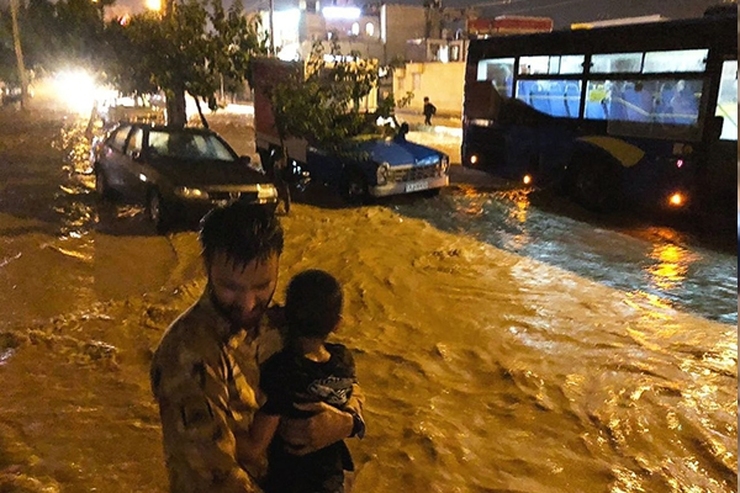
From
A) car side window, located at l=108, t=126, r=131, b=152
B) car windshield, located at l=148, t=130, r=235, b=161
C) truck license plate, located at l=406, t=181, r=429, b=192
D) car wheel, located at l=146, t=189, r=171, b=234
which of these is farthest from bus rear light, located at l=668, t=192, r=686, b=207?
car side window, located at l=108, t=126, r=131, b=152

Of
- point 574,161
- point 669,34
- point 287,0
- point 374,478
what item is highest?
point 287,0

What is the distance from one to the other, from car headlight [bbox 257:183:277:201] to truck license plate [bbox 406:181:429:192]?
3095 millimetres

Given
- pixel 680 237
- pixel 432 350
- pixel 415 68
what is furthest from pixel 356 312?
pixel 415 68

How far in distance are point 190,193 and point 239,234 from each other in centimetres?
783

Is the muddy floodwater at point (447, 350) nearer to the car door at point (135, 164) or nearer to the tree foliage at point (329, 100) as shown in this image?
the car door at point (135, 164)

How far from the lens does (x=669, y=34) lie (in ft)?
33.8

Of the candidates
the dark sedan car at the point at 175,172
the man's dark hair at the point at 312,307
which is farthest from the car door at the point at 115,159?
the man's dark hair at the point at 312,307

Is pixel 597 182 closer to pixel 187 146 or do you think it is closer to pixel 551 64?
pixel 551 64

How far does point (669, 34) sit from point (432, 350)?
24.8 ft

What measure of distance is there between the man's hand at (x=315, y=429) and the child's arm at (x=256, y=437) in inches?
2.6

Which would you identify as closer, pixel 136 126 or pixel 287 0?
pixel 136 126

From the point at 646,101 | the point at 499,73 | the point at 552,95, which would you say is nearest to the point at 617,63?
the point at 646,101

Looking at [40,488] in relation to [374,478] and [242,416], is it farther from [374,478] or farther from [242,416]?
[242,416]

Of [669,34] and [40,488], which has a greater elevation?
[669,34]
